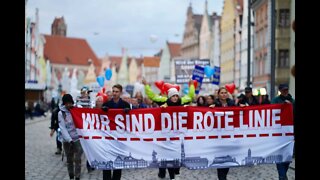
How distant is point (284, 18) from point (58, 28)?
126 m

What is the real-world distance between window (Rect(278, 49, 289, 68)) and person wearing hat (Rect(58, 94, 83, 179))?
131 ft

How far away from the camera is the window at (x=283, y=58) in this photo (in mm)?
50500

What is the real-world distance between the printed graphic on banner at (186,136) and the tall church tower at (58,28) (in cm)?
16216

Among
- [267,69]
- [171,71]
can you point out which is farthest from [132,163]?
[171,71]

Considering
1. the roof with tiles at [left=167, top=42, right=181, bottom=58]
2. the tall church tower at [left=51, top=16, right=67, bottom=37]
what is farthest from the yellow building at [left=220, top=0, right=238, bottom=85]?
the tall church tower at [left=51, top=16, right=67, bottom=37]

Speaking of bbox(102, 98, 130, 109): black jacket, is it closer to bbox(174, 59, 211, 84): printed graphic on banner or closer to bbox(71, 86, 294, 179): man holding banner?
bbox(71, 86, 294, 179): man holding banner

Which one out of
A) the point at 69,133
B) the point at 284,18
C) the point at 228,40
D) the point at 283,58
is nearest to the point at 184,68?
the point at 69,133

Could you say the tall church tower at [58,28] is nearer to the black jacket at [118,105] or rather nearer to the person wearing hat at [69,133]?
the person wearing hat at [69,133]

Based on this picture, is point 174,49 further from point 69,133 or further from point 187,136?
point 187,136

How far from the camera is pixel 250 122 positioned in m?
11.1

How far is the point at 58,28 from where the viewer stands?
17050 centimetres
